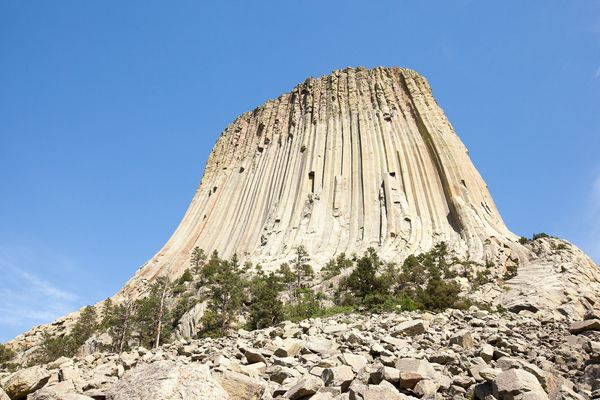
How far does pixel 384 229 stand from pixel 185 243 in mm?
25085

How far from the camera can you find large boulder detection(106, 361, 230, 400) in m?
4.86

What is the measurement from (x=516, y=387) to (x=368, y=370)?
2.40 meters

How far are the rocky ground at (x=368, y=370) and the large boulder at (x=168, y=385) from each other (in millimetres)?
13

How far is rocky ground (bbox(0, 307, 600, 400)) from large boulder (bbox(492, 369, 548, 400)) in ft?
0.04

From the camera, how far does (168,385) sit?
493 cm

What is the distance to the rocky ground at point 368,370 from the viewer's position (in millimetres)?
5555

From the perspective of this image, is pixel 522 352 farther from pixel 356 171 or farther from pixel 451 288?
pixel 356 171

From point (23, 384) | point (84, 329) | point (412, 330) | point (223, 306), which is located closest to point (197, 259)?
point (84, 329)

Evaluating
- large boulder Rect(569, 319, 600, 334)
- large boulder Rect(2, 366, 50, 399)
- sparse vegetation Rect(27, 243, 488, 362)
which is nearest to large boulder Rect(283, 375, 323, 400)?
large boulder Rect(2, 366, 50, 399)

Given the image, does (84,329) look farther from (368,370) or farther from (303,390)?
(303,390)

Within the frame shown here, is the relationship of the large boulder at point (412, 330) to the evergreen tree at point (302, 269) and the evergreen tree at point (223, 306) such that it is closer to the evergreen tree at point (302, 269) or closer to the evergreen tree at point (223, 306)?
the evergreen tree at point (223, 306)

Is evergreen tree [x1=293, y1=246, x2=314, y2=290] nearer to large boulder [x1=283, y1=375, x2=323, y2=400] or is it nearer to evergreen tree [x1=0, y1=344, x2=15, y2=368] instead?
evergreen tree [x1=0, y1=344, x2=15, y2=368]

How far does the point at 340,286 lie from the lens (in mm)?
29719

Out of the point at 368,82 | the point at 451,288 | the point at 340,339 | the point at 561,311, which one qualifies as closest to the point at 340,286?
the point at 451,288
